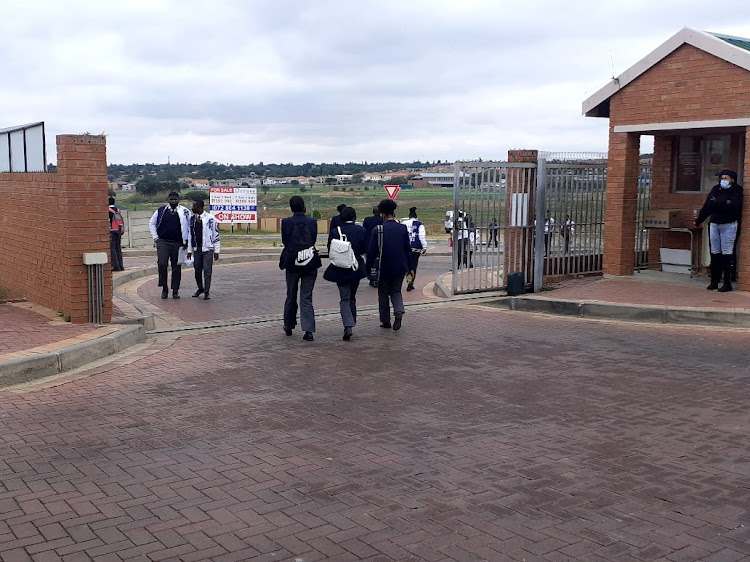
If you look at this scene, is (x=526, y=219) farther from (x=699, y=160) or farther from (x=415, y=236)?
(x=699, y=160)

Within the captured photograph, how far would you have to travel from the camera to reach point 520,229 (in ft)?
47.9

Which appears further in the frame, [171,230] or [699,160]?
[699,160]

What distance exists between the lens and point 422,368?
29.4 ft

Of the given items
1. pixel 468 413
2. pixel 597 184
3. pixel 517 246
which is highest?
pixel 597 184

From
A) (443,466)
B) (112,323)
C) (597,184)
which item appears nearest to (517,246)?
(597,184)

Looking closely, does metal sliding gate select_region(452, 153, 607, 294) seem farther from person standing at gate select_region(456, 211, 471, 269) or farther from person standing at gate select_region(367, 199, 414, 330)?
person standing at gate select_region(367, 199, 414, 330)

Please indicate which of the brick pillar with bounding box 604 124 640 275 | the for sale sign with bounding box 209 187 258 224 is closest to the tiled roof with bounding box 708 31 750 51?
the brick pillar with bounding box 604 124 640 275

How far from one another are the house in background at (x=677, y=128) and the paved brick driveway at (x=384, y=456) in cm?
487

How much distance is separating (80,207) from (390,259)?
409cm

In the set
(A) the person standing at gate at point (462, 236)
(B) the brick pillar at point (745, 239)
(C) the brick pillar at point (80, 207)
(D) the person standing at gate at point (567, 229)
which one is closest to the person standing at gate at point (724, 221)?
(B) the brick pillar at point (745, 239)

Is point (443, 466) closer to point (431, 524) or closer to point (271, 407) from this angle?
point (431, 524)

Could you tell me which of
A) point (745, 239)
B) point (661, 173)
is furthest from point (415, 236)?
point (745, 239)

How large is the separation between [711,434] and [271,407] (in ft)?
12.1

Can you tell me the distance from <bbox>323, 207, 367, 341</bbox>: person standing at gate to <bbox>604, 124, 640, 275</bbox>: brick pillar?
5598 millimetres
